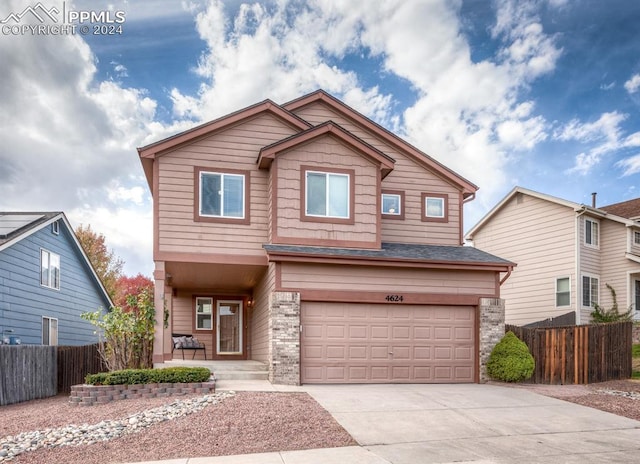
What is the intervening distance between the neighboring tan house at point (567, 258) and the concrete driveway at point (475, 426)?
10275mm

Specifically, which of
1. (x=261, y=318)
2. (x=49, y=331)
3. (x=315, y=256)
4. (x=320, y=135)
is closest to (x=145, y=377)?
(x=315, y=256)

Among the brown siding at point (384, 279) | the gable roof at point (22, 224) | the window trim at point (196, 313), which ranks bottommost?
the window trim at point (196, 313)

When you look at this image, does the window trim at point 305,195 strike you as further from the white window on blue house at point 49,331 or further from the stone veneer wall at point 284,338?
the white window on blue house at point 49,331

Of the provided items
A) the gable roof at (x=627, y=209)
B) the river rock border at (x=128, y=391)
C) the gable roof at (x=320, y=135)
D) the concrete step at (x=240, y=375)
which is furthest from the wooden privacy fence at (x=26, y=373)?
the gable roof at (x=627, y=209)

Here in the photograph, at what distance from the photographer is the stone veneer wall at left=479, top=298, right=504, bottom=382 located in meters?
13.6

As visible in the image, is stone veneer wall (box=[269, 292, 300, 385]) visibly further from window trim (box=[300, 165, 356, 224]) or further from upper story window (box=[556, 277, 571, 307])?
upper story window (box=[556, 277, 571, 307])

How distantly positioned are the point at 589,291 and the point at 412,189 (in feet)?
32.9

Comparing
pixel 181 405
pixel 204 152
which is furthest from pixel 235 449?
pixel 204 152

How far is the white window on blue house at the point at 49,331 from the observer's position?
1778 centimetres

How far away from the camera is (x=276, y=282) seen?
12.6 m

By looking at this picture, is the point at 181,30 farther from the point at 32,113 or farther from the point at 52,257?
the point at 52,257

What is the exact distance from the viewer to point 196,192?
534 inches

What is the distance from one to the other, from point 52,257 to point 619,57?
21886 millimetres

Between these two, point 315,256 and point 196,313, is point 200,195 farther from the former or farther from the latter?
point 196,313
